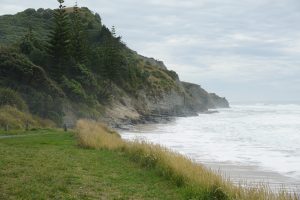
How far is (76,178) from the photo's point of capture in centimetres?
1427

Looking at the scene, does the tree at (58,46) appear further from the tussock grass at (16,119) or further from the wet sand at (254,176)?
the wet sand at (254,176)

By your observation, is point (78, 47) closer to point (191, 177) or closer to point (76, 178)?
point (76, 178)

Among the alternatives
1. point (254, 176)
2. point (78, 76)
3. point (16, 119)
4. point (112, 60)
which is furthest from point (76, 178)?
point (112, 60)

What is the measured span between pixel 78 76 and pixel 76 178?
162 feet

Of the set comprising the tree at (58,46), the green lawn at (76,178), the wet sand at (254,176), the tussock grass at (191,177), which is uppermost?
the tree at (58,46)

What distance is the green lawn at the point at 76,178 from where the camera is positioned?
11766 millimetres

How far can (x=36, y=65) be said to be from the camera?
5425 cm

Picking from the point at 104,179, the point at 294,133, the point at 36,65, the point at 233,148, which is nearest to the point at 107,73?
the point at 36,65

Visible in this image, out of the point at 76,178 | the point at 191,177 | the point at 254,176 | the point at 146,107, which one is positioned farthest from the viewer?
the point at 146,107

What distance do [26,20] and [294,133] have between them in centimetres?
7257

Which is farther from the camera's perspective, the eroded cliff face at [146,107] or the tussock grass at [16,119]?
the eroded cliff face at [146,107]

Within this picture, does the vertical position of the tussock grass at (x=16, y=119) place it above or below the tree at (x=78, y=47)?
below

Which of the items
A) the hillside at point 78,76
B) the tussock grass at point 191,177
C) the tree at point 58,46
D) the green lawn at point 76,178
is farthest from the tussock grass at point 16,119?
the green lawn at point 76,178

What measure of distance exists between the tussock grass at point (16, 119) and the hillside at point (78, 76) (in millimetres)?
2240
